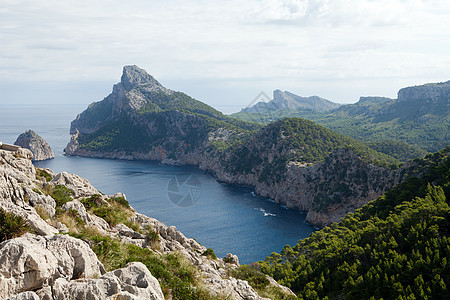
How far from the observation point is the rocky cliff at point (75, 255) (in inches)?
331

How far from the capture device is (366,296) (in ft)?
88.2

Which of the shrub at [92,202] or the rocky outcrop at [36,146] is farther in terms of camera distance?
the rocky outcrop at [36,146]

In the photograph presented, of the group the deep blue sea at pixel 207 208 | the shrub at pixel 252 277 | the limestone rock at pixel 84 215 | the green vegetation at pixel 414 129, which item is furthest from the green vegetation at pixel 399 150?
the limestone rock at pixel 84 215

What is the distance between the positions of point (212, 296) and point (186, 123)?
573 feet

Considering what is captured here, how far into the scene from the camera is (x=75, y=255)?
1023cm

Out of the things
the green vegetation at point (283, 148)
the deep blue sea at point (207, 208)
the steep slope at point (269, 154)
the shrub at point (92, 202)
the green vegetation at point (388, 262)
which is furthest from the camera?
the green vegetation at point (283, 148)

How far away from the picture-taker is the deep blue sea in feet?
236

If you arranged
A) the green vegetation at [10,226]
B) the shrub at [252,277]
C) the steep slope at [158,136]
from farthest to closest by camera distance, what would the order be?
the steep slope at [158,136]
the shrub at [252,277]
the green vegetation at [10,226]

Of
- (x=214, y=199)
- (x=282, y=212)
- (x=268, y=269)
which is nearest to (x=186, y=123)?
(x=214, y=199)

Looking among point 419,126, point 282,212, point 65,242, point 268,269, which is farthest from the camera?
point 419,126

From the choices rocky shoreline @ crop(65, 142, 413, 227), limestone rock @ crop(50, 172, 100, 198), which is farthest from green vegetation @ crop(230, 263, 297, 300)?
rocky shoreline @ crop(65, 142, 413, 227)

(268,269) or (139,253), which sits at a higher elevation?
(139,253)

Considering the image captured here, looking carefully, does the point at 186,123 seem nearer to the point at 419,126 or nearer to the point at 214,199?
the point at 214,199

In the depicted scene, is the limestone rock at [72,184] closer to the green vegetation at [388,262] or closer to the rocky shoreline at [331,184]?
the green vegetation at [388,262]
